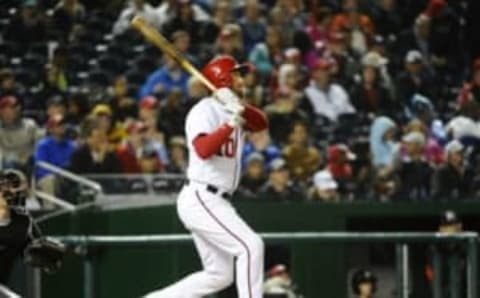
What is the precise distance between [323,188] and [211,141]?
6.58 meters

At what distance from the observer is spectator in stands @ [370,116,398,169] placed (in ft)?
53.9

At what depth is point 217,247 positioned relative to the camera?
9344 millimetres

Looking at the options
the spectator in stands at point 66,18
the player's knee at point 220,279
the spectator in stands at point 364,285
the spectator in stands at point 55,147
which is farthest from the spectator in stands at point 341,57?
the player's knee at point 220,279

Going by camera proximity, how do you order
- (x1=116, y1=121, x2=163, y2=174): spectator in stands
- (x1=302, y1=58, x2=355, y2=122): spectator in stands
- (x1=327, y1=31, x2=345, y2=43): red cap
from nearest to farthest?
1. (x1=116, y1=121, x2=163, y2=174): spectator in stands
2. (x1=302, y1=58, x2=355, y2=122): spectator in stands
3. (x1=327, y1=31, x2=345, y2=43): red cap

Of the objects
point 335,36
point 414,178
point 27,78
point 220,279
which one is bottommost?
point 220,279

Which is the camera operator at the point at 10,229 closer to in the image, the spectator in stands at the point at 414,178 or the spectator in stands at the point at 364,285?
the spectator in stands at the point at 364,285

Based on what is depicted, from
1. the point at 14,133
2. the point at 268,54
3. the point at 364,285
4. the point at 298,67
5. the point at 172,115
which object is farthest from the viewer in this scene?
the point at 268,54

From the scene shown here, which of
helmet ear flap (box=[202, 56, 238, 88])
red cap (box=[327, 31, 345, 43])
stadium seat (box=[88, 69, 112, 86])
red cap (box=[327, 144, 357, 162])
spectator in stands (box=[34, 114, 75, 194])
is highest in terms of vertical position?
red cap (box=[327, 31, 345, 43])

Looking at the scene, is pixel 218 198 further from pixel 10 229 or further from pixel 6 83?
pixel 6 83

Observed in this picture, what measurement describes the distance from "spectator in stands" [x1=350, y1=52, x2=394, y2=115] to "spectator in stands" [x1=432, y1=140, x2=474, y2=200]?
1645 mm

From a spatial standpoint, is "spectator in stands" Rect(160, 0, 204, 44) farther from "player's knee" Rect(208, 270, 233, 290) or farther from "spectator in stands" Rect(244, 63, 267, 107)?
"player's knee" Rect(208, 270, 233, 290)

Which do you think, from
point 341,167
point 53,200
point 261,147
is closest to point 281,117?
point 261,147

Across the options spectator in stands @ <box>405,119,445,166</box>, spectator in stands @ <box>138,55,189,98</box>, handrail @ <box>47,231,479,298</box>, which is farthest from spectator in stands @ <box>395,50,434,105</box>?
handrail @ <box>47,231,479,298</box>

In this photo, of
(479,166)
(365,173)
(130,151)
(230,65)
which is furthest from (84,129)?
(230,65)
